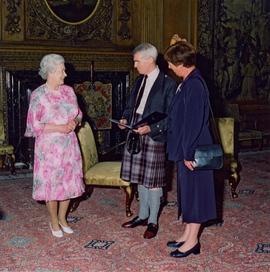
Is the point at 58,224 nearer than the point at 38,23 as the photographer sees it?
Yes

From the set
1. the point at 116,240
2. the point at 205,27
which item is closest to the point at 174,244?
the point at 116,240

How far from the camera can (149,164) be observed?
15.4 ft

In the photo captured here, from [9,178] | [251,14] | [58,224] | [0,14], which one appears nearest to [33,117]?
[58,224]

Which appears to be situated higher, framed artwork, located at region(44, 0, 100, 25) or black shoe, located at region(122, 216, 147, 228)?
framed artwork, located at region(44, 0, 100, 25)

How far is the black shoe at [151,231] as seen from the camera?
4.75 metres

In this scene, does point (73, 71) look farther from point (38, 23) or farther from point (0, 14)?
point (0, 14)

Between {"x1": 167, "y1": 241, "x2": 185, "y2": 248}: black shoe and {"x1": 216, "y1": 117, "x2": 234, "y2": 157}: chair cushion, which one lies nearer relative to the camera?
{"x1": 167, "y1": 241, "x2": 185, "y2": 248}: black shoe

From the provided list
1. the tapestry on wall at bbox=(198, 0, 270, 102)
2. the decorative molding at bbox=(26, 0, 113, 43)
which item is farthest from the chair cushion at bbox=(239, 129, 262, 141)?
the decorative molding at bbox=(26, 0, 113, 43)

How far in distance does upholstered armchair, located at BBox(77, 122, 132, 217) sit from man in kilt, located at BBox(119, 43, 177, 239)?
53cm

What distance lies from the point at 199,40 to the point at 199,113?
575 centimetres

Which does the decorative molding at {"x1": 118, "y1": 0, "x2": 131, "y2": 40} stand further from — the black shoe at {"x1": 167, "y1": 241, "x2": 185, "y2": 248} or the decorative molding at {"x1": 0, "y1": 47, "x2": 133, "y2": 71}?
the black shoe at {"x1": 167, "y1": 241, "x2": 185, "y2": 248}

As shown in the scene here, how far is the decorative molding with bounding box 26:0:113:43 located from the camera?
800 cm

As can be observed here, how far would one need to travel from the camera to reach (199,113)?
391cm

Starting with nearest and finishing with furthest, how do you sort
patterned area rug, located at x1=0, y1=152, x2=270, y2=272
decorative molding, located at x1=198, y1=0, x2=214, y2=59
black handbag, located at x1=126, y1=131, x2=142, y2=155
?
patterned area rug, located at x1=0, y1=152, x2=270, y2=272 → black handbag, located at x1=126, y1=131, x2=142, y2=155 → decorative molding, located at x1=198, y1=0, x2=214, y2=59
